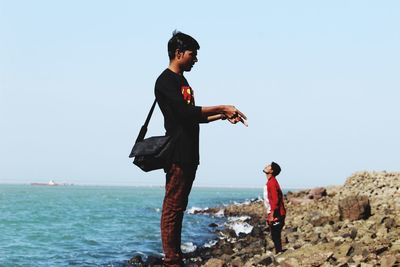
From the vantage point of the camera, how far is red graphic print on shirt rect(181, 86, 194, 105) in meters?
4.46

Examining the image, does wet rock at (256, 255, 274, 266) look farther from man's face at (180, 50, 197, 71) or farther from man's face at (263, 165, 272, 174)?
man's face at (180, 50, 197, 71)

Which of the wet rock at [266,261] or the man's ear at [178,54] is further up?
the man's ear at [178,54]

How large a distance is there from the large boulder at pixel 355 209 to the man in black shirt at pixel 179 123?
12561mm

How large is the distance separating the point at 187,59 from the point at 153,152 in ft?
2.87

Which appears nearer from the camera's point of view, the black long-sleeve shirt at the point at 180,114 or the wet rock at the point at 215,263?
the black long-sleeve shirt at the point at 180,114

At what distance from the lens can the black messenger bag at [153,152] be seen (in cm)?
438


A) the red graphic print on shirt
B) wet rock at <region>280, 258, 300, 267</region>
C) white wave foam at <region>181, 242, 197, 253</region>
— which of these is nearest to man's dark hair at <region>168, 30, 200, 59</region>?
the red graphic print on shirt

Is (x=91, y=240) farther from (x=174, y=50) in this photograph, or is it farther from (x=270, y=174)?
(x=174, y=50)

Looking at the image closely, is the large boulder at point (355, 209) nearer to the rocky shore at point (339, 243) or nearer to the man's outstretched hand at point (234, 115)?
the rocky shore at point (339, 243)

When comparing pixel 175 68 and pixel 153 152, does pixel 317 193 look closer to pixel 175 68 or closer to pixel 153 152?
pixel 175 68

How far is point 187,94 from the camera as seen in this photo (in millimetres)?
4500

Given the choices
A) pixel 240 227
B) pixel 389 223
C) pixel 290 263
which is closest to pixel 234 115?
pixel 290 263

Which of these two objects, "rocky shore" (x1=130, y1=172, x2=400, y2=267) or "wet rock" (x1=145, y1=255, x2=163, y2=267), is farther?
"wet rock" (x1=145, y1=255, x2=163, y2=267)

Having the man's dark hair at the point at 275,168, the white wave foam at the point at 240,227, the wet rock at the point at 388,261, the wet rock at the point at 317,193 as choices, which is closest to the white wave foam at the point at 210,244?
the white wave foam at the point at 240,227
